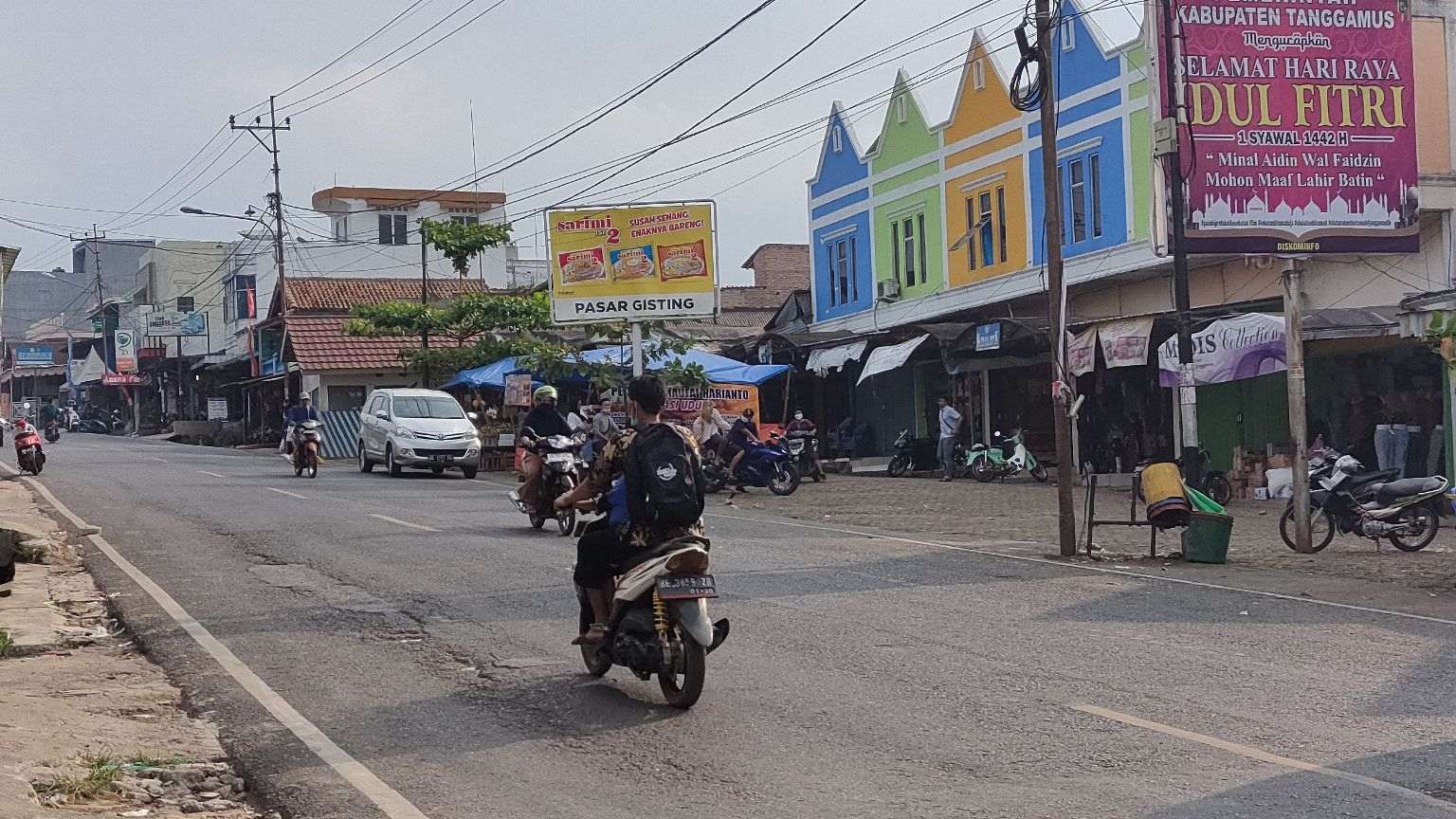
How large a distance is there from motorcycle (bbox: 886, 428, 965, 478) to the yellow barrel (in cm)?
1639

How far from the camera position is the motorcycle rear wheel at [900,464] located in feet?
105

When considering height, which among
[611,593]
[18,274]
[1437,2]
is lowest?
[611,593]

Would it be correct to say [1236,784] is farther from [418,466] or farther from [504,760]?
[418,466]

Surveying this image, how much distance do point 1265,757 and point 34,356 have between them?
4047 inches

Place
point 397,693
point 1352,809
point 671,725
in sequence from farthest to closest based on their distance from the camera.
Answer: point 397,693 < point 671,725 < point 1352,809

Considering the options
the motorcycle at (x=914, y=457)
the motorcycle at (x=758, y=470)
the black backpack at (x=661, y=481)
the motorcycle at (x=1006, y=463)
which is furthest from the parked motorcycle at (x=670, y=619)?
the motorcycle at (x=914, y=457)

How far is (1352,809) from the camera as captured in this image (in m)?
5.79

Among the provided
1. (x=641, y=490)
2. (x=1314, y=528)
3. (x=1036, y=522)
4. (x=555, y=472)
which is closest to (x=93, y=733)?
(x=641, y=490)

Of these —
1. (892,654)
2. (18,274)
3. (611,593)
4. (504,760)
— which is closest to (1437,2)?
(892,654)

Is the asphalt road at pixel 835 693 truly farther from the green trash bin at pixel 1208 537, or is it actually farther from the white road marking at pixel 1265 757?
the green trash bin at pixel 1208 537

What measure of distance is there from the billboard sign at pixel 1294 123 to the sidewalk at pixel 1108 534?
379 cm

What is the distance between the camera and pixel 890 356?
30.3m

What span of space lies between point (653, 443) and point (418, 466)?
2233cm

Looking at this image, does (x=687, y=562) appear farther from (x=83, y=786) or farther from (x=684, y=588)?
(x=83, y=786)
